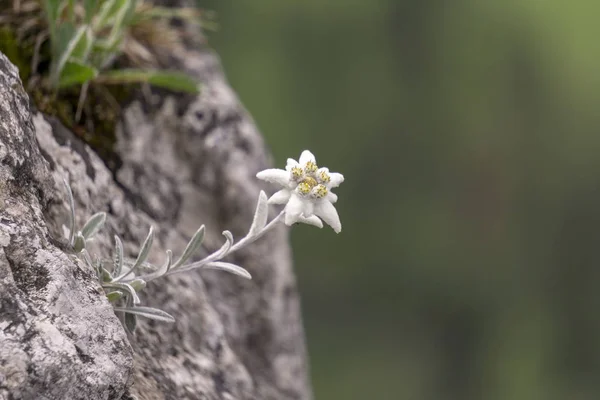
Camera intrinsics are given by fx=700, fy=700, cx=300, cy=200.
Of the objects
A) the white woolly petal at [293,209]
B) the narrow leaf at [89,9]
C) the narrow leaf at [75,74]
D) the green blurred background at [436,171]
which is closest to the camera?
the white woolly petal at [293,209]

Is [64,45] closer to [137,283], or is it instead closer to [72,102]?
[72,102]

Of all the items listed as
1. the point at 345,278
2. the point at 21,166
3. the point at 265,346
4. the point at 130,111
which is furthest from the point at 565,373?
the point at 21,166

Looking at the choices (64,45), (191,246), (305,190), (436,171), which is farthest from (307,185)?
(436,171)

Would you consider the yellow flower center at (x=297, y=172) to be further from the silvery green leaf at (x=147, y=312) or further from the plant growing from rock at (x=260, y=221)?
the silvery green leaf at (x=147, y=312)

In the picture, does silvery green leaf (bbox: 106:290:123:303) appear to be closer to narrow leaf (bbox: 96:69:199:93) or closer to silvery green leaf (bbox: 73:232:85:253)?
silvery green leaf (bbox: 73:232:85:253)

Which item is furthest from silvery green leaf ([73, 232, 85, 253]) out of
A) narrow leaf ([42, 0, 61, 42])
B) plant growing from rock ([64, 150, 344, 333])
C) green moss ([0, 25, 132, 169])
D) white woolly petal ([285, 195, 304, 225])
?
narrow leaf ([42, 0, 61, 42])

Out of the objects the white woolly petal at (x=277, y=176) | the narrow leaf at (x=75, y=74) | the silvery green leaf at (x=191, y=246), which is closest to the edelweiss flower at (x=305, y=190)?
the white woolly petal at (x=277, y=176)
